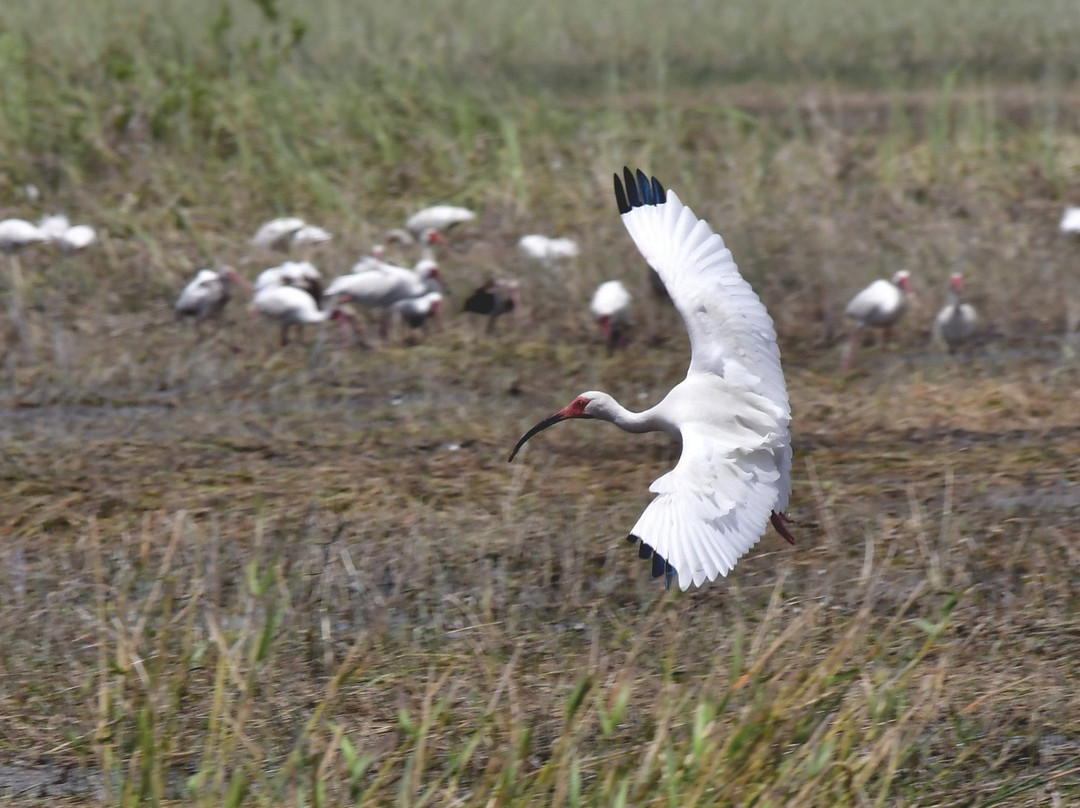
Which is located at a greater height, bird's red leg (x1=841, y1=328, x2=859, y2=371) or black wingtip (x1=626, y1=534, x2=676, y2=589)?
bird's red leg (x1=841, y1=328, x2=859, y2=371)

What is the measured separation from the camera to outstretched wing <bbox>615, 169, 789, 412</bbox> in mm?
5578

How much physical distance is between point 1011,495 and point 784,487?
141cm

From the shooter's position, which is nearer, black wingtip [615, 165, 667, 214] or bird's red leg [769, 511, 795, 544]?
bird's red leg [769, 511, 795, 544]

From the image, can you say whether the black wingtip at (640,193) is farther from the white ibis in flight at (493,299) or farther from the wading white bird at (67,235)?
the wading white bird at (67,235)

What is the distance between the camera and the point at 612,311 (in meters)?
8.98

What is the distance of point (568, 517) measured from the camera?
6.35 metres

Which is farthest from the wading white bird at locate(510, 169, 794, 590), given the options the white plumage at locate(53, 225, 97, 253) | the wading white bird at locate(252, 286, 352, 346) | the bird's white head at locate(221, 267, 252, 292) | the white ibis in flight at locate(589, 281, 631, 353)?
the white plumage at locate(53, 225, 97, 253)

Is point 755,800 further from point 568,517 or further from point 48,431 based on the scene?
point 48,431

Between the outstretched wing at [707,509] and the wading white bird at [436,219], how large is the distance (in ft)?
19.3

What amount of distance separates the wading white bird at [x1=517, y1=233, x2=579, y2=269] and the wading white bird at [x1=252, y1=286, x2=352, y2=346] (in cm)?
135

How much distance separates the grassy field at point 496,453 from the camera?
13.5 feet

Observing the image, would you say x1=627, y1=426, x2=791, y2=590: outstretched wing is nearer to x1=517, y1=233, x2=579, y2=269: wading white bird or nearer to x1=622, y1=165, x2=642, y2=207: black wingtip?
x1=622, y1=165, x2=642, y2=207: black wingtip

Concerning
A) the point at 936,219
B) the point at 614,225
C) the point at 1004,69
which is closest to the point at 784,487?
the point at 614,225

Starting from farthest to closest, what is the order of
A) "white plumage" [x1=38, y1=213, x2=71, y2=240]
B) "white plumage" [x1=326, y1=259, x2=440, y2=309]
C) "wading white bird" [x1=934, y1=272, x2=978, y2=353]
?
"white plumage" [x1=38, y1=213, x2=71, y2=240] → "white plumage" [x1=326, y1=259, x2=440, y2=309] → "wading white bird" [x1=934, y1=272, x2=978, y2=353]
